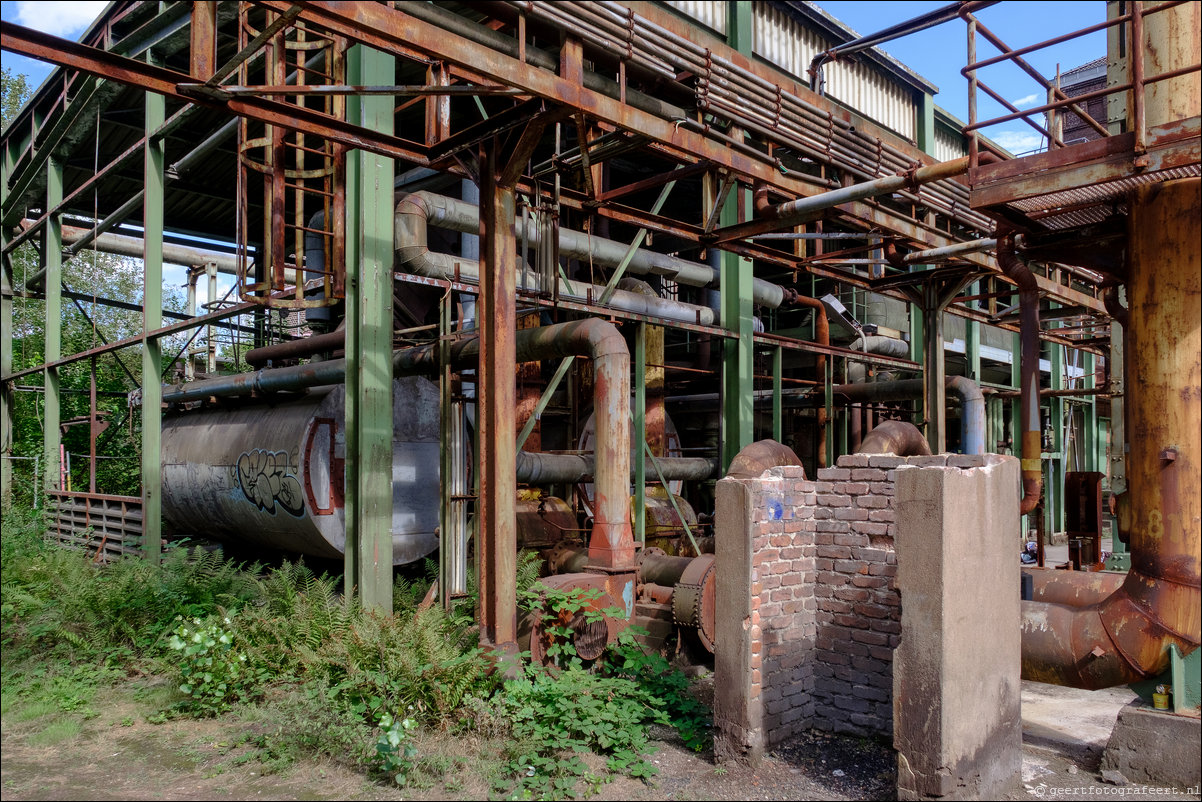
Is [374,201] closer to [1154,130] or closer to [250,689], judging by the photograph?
[250,689]

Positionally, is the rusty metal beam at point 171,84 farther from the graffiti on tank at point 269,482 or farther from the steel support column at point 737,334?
the steel support column at point 737,334

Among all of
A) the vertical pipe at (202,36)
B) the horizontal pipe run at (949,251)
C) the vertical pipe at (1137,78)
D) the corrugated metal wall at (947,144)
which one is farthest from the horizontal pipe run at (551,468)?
the corrugated metal wall at (947,144)

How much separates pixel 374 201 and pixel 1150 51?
6.50m

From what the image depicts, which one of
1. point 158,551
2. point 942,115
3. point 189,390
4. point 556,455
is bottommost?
point 158,551

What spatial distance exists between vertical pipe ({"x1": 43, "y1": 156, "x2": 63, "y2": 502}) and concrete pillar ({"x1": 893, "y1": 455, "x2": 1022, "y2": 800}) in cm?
1293

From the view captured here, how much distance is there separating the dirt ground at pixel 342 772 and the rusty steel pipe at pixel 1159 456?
819 mm

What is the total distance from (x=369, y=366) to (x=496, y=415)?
2227 mm

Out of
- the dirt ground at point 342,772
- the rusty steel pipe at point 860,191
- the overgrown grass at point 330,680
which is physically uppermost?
the rusty steel pipe at point 860,191

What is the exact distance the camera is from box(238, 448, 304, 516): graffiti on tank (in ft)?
31.9

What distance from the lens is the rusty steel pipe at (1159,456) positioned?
5.00 metres

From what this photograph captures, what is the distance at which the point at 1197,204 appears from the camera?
5.11m

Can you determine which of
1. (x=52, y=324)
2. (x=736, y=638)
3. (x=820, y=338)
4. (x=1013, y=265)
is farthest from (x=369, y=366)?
(x=820, y=338)

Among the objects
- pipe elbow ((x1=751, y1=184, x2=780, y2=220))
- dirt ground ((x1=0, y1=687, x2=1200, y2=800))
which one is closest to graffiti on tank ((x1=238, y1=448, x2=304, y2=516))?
dirt ground ((x1=0, y1=687, x2=1200, y2=800))

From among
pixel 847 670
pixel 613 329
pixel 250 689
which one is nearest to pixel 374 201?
pixel 613 329
